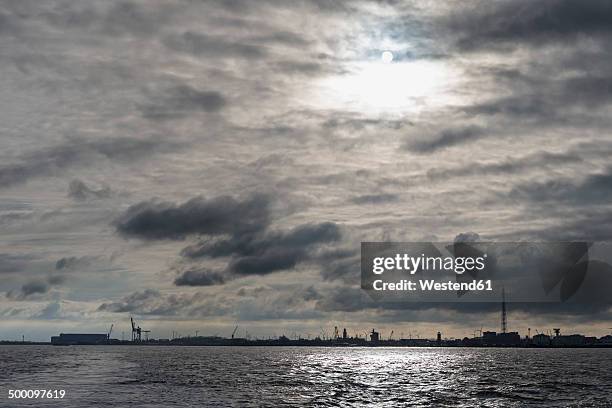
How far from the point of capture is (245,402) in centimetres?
10069

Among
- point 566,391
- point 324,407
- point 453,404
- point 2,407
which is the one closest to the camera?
point 2,407

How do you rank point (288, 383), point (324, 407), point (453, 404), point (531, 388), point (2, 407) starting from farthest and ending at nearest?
point (288, 383)
point (531, 388)
point (453, 404)
point (324, 407)
point (2, 407)

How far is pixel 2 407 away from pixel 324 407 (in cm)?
4269

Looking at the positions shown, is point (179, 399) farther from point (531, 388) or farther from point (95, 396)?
point (531, 388)

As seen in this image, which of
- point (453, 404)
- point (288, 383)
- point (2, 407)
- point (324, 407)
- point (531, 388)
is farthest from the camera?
Result: point (288, 383)

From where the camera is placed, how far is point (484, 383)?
147 meters

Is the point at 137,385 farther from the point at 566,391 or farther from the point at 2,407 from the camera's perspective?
the point at 566,391

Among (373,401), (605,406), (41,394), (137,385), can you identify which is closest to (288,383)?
(137,385)

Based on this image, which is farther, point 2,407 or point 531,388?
point 531,388

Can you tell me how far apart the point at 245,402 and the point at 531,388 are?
204 ft

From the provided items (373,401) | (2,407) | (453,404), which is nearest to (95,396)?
(2,407)

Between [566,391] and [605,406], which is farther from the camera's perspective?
[566,391]

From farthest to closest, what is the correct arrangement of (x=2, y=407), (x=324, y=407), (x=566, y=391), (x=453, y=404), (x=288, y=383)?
(x=288, y=383) < (x=566, y=391) < (x=453, y=404) < (x=324, y=407) < (x=2, y=407)

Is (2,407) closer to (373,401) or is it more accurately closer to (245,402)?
(245,402)
